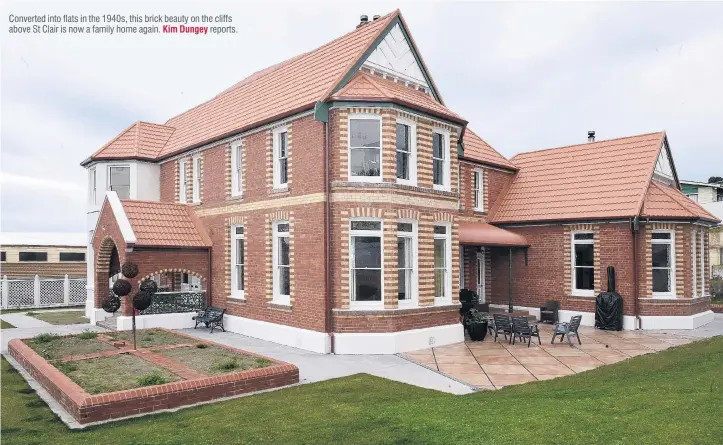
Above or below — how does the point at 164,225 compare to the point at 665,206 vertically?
below

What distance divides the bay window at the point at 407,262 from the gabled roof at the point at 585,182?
305 inches

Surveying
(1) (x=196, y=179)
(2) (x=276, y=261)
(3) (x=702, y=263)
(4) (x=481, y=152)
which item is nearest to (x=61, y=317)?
(1) (x=196, y=179)

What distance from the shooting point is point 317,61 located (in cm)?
1802

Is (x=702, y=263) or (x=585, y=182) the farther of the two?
(x=585, y=182)

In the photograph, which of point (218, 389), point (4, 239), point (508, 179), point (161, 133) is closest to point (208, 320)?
point (218, 389)

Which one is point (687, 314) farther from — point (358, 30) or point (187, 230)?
point (187, 230)

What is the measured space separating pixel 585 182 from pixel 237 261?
1358cm

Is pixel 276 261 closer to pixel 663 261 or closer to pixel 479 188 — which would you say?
pixel 479 188

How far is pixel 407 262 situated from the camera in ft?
50.5

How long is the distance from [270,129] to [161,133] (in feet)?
33.8

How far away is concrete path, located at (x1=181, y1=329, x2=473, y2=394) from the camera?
11.3 metres

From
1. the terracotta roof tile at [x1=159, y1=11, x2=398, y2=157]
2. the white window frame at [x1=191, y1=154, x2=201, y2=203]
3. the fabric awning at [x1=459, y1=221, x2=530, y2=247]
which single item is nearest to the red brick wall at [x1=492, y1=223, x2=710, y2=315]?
the fabric awning at [x1=459, y1=221, x2=530, y2=247]

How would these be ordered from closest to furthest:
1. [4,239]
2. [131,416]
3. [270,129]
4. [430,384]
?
[131,416] < [430,384] < [270,129] < [4,239]

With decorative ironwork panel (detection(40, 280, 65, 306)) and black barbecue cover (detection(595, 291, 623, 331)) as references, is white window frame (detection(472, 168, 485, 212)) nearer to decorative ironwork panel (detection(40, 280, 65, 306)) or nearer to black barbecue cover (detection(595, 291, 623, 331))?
black barbecue cover (detection(595, 291, 623, 331))
